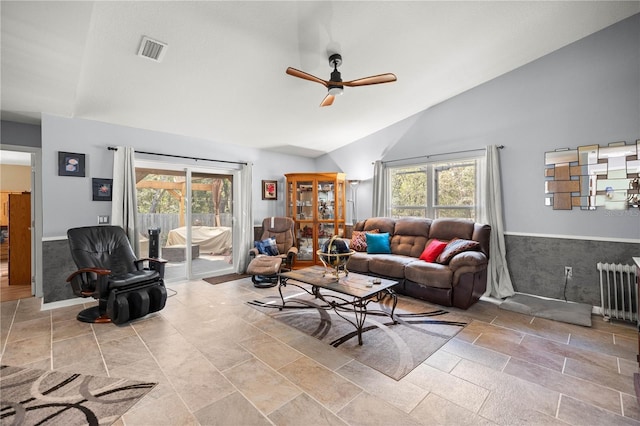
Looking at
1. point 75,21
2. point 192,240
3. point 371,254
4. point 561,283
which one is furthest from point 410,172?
point 75,21

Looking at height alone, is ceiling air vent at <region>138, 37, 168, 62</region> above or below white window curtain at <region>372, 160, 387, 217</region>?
above

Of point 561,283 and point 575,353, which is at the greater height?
point 561,283

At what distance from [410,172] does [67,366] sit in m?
5.13

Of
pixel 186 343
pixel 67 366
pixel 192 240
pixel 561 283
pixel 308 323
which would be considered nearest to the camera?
pixel 67 366

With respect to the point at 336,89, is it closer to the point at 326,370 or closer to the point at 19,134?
the point at 326,370

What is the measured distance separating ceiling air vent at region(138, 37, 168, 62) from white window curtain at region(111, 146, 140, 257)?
1.87 meters

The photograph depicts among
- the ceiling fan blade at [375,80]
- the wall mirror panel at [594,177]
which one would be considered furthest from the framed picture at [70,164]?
the wall mirror panel at [594,177]

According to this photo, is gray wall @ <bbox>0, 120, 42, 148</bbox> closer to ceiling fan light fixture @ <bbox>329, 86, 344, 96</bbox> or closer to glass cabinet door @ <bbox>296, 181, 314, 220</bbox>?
glass cabinet door @ <bbox>296, 181, 314, 220</bbox>

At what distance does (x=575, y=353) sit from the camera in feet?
7.96

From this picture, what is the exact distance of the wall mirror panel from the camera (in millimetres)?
3131

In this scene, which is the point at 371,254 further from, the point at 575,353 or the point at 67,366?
the point at 67,366

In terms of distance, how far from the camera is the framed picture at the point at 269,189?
595 centimetres

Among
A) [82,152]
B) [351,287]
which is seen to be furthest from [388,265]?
[82,152]

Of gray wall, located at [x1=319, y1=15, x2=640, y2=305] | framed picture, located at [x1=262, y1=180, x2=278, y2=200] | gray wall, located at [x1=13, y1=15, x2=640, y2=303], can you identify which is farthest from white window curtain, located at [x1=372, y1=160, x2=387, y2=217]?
framed picture, located at [x1=262, y1=180, x2=278, y2=200]
